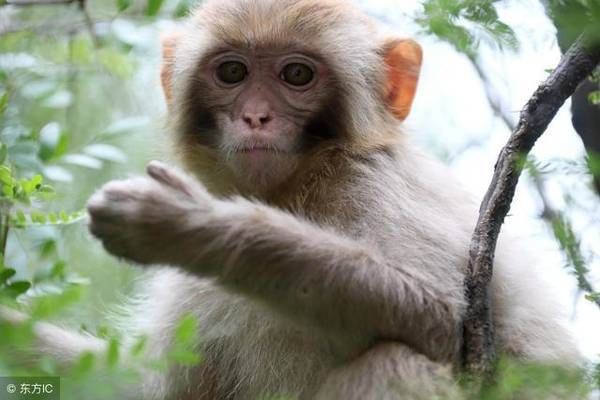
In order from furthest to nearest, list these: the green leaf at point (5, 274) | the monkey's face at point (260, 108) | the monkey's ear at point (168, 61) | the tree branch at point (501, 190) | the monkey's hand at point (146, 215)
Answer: the monkey's ear at point (168, 61), the monkey's face at point (260, 108), the monkey's hand at point (146, 215), the tree branch at point (501, 190), the green leaf at point (5, 274)

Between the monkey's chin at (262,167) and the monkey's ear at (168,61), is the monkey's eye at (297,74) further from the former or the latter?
the monkey's ear at (168,61)

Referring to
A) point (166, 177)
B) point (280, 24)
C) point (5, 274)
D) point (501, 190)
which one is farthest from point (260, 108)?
point (5, 274)

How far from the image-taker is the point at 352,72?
619 cm

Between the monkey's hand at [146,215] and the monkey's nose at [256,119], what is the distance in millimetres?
1042

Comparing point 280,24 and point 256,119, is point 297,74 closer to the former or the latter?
point 280,24

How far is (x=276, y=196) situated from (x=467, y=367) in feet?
5.54

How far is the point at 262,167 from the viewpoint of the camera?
5.54 m

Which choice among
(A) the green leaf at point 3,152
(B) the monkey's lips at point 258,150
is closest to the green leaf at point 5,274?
(A) the green leaf at point 3,152

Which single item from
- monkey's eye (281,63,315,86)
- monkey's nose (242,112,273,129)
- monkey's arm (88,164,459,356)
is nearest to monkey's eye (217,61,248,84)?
monkey's eye (281,63,315,86)

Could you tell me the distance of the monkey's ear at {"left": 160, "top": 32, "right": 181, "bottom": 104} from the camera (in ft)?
21.8

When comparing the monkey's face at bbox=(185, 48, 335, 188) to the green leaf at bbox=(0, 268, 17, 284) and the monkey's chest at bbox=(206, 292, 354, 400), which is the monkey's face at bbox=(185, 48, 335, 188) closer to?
the monkey's chest at bbox=(206, 292, 354, 400)

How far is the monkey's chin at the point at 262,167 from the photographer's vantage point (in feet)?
18.1

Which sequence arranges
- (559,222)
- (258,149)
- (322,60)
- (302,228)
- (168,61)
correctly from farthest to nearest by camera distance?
(168,61) < (322,60) < (258,149) < (302,228) < (559,222)

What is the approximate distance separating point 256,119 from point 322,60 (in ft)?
2.52
